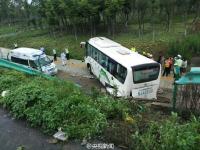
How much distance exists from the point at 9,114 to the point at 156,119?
17.7 ft

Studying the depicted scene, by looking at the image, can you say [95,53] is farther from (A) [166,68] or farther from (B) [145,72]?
(B) [145,72]

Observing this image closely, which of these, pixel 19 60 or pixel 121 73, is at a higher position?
pixel 121 73

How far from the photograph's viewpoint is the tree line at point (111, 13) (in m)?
32.8

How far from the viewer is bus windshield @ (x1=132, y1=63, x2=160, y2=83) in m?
17.8

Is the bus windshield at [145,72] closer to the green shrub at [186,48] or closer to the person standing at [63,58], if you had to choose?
the green shrub at [186,48]

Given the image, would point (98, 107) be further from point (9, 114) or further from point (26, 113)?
point (9, 114)

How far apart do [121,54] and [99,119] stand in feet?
34.6

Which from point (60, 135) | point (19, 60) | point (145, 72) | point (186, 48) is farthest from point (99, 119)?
point (19, 60)

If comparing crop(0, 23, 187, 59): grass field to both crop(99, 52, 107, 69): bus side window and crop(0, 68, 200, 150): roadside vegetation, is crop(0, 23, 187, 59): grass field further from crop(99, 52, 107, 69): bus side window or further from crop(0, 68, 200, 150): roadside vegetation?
crop(0, 68, 200, 150): roadside vegetation

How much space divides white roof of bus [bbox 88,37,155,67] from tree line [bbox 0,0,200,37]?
10045 millimetres

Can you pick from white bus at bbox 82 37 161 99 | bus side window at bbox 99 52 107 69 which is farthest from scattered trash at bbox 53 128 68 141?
bus side window at bbox 99 52 107 69

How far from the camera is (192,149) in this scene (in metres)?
7.41

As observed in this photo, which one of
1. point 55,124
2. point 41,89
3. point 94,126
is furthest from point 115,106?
point 41,89

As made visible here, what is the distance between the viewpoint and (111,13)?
3322cm
